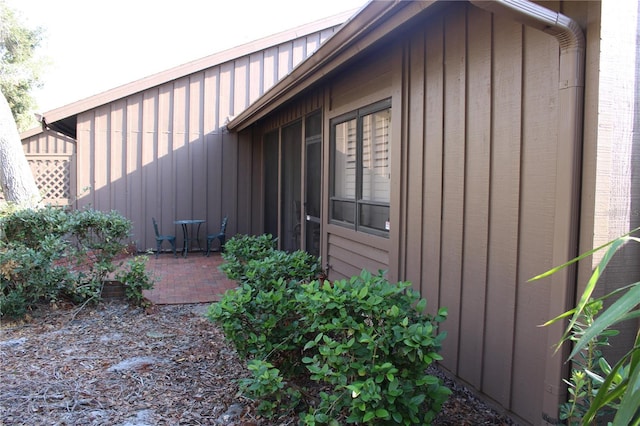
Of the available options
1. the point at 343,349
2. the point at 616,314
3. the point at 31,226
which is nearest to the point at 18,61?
the point at 31,226

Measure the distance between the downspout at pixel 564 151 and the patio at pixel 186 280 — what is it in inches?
146

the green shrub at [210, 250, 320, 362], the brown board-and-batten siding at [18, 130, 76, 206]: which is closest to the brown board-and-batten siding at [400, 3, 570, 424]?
the green shrub at [210, 250, 320, 362]

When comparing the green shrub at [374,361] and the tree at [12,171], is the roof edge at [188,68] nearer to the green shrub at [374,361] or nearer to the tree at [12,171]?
the tree at [12,171]

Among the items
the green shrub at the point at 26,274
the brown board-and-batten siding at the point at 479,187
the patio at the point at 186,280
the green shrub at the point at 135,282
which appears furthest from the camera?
the patio at the point at 186,280

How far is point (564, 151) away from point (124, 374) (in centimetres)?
319

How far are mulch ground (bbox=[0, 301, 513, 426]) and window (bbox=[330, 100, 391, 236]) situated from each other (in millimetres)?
1717

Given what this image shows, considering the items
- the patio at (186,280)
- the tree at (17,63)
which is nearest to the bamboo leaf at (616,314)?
the patio at (186,280)

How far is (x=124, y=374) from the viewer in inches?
143

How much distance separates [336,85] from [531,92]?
10.6 ft

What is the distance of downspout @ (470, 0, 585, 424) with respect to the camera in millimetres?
2258

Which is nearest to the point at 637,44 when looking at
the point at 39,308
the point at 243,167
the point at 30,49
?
the point at 39,308

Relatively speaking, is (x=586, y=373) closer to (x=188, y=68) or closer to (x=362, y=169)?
(x=362, y=169)

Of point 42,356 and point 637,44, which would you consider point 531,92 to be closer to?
point 637,44

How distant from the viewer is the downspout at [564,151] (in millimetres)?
2258
